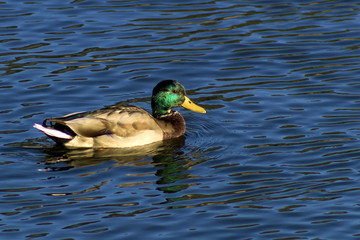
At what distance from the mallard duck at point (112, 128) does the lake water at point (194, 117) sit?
0.21 metres

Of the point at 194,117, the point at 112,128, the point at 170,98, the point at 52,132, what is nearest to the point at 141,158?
the point at 112,128

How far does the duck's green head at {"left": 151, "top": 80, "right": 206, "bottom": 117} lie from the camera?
47.3 ft

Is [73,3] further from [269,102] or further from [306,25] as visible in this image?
[269,102]

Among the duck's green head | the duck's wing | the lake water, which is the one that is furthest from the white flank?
the duck's green head

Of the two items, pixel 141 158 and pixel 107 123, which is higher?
pixel 107 123

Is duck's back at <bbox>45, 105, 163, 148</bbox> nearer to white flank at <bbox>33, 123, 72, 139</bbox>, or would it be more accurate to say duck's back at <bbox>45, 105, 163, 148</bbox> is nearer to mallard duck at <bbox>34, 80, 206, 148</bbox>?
mallard duck at <bbox>34, 80, 206, 148</bbox>

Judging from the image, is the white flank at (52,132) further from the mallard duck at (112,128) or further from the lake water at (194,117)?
the lake water at (194,117)

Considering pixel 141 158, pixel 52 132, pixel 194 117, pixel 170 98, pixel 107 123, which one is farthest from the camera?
pixel 194 117

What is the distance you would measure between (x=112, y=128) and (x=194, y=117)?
1.82 metres

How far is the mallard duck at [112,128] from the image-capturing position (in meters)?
13.6

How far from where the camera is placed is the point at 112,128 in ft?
45.3

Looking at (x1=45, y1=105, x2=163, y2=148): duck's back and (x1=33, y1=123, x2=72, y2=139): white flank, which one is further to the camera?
(x1=45, y1=105, x2=163, y2=148): duck's back

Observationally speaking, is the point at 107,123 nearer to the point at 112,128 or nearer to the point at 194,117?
the point at 112,128

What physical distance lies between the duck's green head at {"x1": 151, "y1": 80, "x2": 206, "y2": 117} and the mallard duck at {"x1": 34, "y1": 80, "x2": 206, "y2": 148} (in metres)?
0.02
